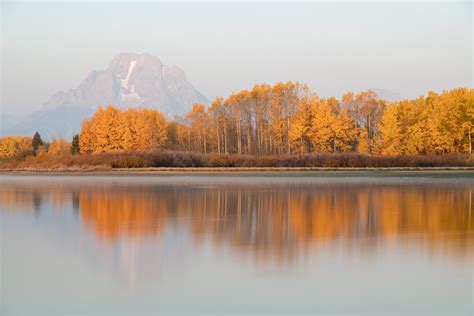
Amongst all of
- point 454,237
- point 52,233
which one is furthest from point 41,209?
point 454,237

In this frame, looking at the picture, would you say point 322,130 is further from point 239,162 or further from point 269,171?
point 269,171

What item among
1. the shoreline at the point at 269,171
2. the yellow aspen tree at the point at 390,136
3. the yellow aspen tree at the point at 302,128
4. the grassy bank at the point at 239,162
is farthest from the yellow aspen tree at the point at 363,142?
the shoreline at the point at 269,171

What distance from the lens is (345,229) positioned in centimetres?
1489

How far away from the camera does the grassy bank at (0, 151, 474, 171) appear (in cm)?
4906

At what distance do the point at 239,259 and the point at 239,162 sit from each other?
139ft

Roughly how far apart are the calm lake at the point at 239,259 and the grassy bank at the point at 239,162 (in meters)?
28.9

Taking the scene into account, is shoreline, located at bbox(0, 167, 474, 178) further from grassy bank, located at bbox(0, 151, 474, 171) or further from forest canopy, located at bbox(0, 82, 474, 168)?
forest canopy, located at bbox(0, 82, 474, 168)

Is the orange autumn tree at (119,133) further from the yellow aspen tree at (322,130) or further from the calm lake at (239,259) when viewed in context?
the calm lake at (239,259)

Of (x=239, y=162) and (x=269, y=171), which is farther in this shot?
(x=239, y=162)

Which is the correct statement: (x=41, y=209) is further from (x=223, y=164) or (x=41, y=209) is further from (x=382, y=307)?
(x=223, y=164)

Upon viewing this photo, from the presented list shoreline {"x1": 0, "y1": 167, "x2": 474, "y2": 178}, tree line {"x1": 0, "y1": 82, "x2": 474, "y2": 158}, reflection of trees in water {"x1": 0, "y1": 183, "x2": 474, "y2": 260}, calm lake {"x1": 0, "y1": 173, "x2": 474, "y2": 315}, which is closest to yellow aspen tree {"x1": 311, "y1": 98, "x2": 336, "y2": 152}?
tree line {"x1": 0, "y1": 82, "x2": 474, "y2": 158}

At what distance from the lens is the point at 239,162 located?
5366cm

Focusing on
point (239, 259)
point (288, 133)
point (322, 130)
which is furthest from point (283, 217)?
point (288, 133)

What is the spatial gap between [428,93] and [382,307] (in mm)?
65654
